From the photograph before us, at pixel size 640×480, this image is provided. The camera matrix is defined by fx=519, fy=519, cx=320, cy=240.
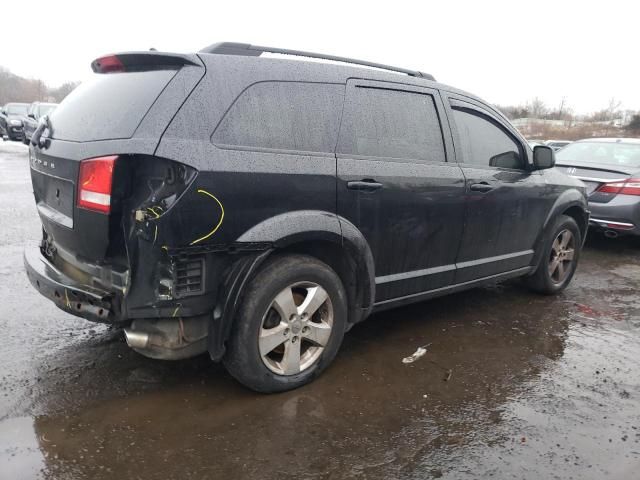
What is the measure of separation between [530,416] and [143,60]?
297 cm

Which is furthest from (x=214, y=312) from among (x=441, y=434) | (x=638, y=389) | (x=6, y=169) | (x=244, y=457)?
(x=6, y=169)

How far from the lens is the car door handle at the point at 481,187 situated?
3.92 m

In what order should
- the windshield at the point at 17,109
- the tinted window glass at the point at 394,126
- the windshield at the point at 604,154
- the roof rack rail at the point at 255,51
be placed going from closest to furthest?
the roof rack rail at the point at 255,51, the tinted window glass at the point at 394,126, the windshield at the point at 604,154, the windshield at the point at 17,109

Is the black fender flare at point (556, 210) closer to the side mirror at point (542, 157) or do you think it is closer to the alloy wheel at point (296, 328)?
the side mirror at point (542, 157)

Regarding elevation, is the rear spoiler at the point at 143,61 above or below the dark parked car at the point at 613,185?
above

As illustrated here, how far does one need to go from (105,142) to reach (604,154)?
24.6 feet

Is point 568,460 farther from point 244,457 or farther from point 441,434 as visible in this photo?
point 244,457

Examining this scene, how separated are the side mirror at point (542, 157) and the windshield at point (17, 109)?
87.3ft

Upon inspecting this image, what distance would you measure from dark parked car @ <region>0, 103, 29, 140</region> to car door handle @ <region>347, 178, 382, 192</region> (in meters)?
25.4

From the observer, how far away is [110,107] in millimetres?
2799

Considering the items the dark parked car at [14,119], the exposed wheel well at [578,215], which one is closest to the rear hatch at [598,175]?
the exposed wheel well at [578,215]

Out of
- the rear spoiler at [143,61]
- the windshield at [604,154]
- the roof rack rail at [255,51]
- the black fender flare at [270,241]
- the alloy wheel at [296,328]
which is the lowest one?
the alloy wheel at [296,328]

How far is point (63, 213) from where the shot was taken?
2861 millimetres

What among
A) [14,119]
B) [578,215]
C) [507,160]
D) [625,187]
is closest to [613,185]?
[625,187]
